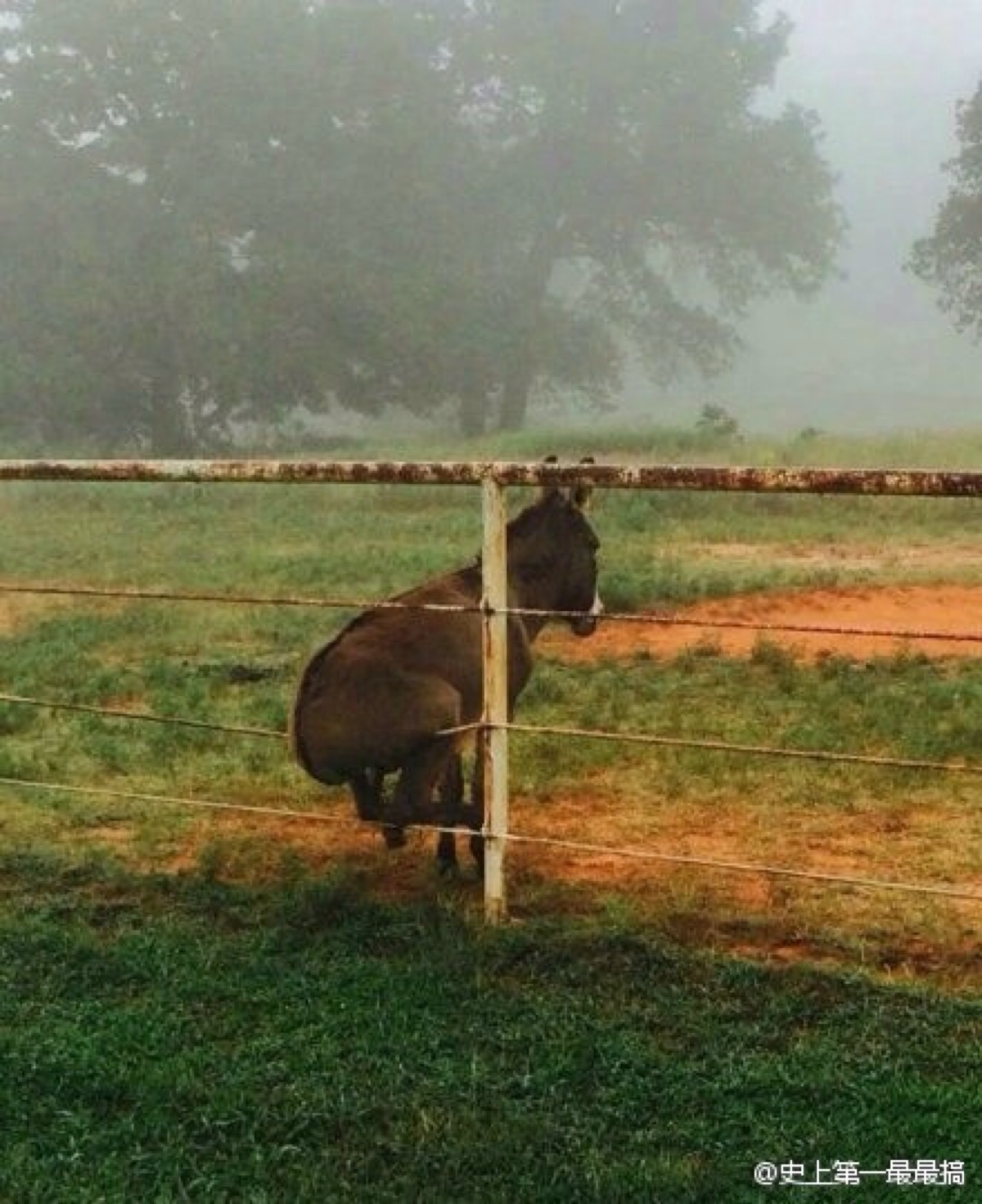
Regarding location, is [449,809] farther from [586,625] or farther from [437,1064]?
[437,1064]

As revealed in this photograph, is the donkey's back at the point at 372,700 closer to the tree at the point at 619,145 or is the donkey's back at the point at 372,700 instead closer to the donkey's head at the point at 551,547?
the donkey's head at the point at 551,547

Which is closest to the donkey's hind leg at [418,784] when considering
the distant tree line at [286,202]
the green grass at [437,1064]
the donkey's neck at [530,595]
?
the green grass at [437,1064]

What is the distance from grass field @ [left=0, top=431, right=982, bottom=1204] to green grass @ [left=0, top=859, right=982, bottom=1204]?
1 cm

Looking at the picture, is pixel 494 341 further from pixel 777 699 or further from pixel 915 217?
pixel 915 217

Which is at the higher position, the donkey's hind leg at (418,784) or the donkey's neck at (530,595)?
the donkey's neck at (530,595)

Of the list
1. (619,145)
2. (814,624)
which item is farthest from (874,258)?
(814,624)

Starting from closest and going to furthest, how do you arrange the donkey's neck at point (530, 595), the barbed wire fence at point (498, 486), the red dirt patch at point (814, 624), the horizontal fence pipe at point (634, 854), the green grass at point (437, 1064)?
the green grass at point (437, 1064)
the barbed wire fence at point (498, 486)
the horizontal fence pipe at point (634, 854)
the donkey's neck at point (530, 595)
the red dirt patch at point (814, 624)

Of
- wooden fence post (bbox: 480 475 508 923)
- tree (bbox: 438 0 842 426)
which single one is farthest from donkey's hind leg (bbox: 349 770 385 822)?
tree (bbox: 438 0 842 426)

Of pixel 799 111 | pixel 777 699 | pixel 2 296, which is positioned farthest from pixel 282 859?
pixel 799 111

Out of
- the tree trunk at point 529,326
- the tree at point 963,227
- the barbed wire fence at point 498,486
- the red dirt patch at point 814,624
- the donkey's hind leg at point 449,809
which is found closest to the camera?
the barbed wire fence at point 498,486

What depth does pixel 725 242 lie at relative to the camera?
39438mm

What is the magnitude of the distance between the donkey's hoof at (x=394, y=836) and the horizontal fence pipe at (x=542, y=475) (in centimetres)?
145

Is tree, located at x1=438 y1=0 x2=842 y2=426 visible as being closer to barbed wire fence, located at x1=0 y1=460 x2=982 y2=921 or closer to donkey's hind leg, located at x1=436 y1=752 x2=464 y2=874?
donkey's hind leg, located at x1=436 y1=752 x2=464 y2=874

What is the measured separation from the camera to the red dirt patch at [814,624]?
31.9ft
